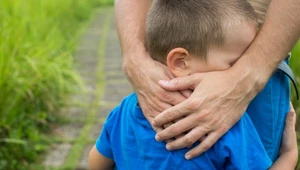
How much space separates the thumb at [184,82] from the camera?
1.79m

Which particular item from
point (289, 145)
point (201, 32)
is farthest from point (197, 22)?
point (289, 145)

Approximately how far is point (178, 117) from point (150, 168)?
0.65ft

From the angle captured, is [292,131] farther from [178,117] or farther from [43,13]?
[43,13]

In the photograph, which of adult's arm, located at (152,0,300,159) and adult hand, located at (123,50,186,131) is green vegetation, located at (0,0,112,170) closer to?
adult hand, located at (123,50,186,131)

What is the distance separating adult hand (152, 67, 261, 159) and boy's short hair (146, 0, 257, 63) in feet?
0.32

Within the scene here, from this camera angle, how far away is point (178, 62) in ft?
5.92

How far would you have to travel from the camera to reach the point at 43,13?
5543mm

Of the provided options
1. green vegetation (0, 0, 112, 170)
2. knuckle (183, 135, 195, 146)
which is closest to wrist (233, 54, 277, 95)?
knuckle (183, 135, 195, 146)

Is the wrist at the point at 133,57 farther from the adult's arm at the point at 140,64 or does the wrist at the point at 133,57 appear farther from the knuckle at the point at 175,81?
the knuckle at the point at 175,81

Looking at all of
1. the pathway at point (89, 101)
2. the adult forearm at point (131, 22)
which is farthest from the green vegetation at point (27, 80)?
the adult forearm at point (131, 22)

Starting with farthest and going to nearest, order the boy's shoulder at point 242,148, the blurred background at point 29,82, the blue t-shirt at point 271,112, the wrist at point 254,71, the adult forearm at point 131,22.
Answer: the blurred background at point 29,82, the adult forearm at point 131,22, the blue t-shirt at point 271,112, the wrist at point 254,71, the boy's shoulder at point 242,148

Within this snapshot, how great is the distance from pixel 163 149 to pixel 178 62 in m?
0.29

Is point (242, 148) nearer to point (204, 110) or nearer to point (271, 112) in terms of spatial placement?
point (204, 110)

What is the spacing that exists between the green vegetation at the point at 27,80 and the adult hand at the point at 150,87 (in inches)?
67.1
